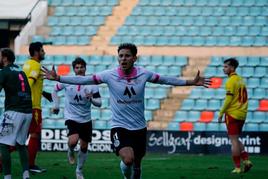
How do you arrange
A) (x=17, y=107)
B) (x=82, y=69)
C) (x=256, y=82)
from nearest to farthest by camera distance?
1. (x=17, y=107)
2. (x=82, y=69)
3. (x=256, y=82)

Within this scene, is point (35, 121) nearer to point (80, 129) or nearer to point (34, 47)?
point (80, 129)

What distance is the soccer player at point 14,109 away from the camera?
11281 mm

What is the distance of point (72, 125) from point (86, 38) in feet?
48.6

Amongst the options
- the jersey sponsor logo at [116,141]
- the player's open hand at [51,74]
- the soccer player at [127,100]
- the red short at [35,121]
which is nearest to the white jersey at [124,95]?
the soccer player at [127,100]

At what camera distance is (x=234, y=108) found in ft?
49.4

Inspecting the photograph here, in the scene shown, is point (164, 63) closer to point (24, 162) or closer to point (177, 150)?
point (177, 150)

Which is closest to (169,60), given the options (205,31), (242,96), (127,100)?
(205,31)

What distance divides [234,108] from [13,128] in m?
5.17

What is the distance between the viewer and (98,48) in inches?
1091

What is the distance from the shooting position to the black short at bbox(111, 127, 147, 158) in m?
10.2

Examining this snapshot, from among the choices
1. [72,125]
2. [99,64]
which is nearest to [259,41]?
[99,64]

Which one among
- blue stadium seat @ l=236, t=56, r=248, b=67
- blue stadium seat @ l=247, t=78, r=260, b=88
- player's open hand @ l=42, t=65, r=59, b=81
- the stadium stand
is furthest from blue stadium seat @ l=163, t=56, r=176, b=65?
player's open hand @ l=42, t=65, r=59, b=81

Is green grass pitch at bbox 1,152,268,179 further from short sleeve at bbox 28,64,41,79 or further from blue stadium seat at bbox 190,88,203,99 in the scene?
blue stadium seat at bbox 190,88,203,99

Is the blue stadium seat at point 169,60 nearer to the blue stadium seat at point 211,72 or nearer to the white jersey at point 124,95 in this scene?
the blue stadium seat at point 211,72
